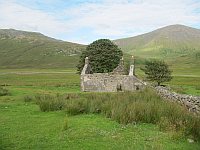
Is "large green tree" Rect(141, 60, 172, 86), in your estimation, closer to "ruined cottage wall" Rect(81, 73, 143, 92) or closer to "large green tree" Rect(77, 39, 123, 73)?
"large green tree" Rect(77, 39, 123, 73)

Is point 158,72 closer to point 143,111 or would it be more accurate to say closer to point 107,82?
point 107,82

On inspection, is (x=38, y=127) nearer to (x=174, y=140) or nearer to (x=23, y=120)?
(x=23, y=120)

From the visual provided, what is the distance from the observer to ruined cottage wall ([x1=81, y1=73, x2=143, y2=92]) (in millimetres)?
33781

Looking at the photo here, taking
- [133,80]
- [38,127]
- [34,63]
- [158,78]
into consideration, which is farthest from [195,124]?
[34,63]

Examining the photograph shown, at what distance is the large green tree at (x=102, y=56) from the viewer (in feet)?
148

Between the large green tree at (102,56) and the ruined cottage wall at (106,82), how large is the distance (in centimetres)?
923

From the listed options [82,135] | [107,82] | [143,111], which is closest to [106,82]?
[107,82]

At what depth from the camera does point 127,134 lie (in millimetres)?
13570

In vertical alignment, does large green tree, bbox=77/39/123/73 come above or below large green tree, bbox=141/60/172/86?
above

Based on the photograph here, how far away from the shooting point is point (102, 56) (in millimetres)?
45125

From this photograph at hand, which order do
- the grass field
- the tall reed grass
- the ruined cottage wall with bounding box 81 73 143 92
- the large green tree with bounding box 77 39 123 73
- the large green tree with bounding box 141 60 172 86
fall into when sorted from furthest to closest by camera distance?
the large green tree with bounding box 77 39 123 73, the large green tree with bounding box 141 60 172 86, the ruined cottage wall with bounding box 81 73 143 92, the tall reed grass, the grass field

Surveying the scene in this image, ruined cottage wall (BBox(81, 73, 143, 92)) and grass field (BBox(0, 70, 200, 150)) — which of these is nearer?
grass field (BBox(0, 70, 200, 150))

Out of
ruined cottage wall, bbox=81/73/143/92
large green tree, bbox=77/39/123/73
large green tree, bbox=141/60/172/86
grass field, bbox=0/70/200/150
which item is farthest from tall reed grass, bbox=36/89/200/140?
large green tree, bbox=77/39/123/73

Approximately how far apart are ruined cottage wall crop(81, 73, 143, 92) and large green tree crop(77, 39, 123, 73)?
30.3ft
